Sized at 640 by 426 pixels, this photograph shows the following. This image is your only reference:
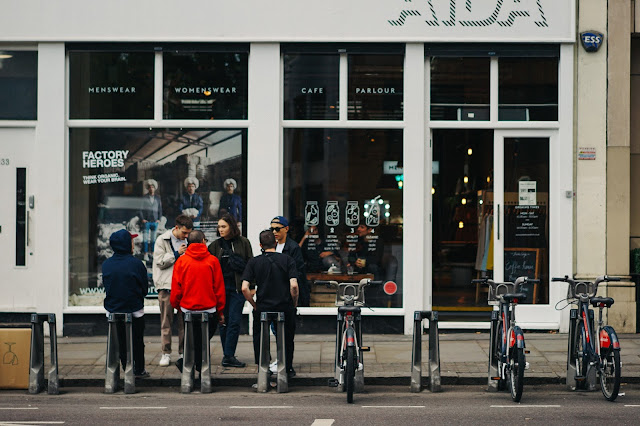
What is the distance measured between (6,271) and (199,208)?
3055 millimetres

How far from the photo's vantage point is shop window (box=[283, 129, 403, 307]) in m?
13.7

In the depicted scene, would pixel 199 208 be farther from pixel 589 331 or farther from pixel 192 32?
pixel 589 331

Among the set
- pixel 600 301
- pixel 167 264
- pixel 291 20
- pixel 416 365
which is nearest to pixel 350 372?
pixel 416 365

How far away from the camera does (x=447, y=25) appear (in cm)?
1347

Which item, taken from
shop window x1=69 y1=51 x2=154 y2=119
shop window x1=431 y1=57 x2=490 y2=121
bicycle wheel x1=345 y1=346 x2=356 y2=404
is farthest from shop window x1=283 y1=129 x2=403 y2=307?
bicycle wheel x1=345 y1=346 x2=356 y2=404

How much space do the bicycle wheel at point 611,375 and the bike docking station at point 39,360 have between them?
5850mm

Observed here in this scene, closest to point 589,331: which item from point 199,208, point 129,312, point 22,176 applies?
point 129,312

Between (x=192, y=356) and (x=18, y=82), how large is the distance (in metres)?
5.98

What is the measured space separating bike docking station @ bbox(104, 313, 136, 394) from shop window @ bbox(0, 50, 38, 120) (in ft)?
16.2

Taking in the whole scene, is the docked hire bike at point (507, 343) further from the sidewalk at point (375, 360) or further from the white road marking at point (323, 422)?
the white road marking at point (323, 422)

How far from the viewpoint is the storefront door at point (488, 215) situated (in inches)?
542

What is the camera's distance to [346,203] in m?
13.8

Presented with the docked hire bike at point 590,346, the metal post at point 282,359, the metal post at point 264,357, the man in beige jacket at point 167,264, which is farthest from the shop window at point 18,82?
the docked hire bike at point 590,346

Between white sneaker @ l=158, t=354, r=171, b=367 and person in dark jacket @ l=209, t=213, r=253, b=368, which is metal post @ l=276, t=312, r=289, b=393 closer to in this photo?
person in dark jacket @ l=209, t=213, r=253, b=368
